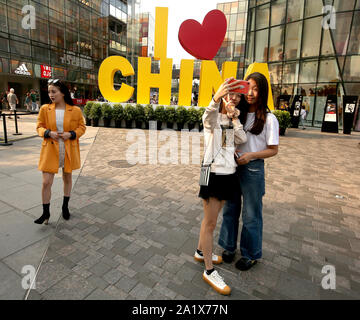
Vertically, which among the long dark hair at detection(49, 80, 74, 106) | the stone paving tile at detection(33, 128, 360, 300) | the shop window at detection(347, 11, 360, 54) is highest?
the shop window at detection(347, 11, 360, 54)

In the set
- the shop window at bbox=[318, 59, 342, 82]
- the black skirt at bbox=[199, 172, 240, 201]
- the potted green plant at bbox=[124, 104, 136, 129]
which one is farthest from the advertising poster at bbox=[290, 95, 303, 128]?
the black skirt at bbox=[199, 172, 240, 201]

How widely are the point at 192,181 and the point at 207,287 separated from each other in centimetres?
329

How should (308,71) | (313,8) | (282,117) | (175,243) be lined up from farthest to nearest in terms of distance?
1. (308,71)
2. (313,8)
3. (282,117)
4. (175,243)

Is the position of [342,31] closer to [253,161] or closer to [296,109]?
[296,109]

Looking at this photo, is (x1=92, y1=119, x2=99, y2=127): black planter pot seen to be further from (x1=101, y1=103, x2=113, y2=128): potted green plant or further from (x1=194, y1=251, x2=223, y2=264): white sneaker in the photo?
(x1=194, y1=251, x2=223, y2=264): white sneaker

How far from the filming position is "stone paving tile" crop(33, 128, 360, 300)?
2.38 metres

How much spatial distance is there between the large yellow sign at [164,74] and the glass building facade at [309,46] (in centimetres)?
902

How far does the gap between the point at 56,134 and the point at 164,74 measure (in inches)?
405

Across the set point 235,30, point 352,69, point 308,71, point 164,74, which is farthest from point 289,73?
point 235,30

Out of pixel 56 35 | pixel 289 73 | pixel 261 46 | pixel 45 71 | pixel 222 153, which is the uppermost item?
pixel 56 35

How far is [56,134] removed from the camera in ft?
10.4

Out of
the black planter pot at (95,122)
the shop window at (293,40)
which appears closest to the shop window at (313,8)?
the shop window at (293,40)

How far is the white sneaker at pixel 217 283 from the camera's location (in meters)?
2.28
